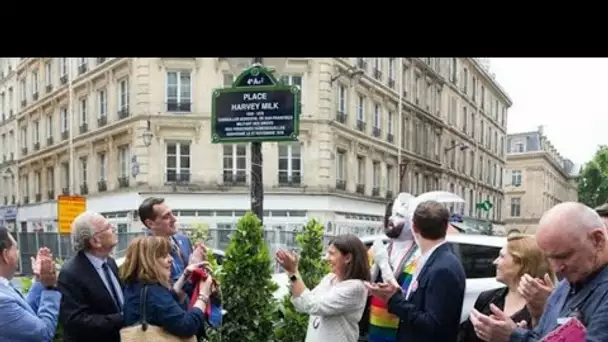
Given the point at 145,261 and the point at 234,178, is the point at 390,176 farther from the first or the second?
the point at 145,261

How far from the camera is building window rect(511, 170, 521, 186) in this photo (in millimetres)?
16875

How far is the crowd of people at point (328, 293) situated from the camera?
1.91 meters

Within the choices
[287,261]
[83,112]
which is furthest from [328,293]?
[83,112]

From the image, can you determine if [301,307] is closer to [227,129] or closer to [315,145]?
[227,129]

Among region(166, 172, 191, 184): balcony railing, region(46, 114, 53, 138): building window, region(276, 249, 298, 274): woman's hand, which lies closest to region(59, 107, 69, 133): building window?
region(46, 114, 53, 138): building window

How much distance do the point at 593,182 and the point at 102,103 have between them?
44.4ft

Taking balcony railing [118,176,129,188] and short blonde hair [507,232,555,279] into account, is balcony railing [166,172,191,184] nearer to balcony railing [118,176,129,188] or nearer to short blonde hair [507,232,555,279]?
balcony railing [118,176,129,188]

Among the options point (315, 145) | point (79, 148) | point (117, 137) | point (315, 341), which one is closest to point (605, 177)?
point (315, 145)

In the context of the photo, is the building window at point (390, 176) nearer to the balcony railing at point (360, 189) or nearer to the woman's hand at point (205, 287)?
the balcony railing at point (360, 189)

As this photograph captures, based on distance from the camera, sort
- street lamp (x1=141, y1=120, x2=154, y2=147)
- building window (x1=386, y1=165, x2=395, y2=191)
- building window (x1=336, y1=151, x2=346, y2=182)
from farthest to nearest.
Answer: building window (x1=386, y1=165, x2=395, y2=191) < building window (x1=336, y1=151, x2=346, y2=182) < street lamp (x1=141, y1=120, x2=154, y2=147)

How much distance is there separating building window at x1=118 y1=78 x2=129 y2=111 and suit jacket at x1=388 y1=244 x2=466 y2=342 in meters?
12.5

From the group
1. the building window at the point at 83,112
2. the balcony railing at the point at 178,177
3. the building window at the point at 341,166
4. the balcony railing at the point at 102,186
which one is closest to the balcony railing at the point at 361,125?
the building window at the point at 341,166

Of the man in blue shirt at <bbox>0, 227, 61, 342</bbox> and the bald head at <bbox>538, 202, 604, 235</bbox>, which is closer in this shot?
the bald head at <bbox>538, 202, 604, 235</bbox>
